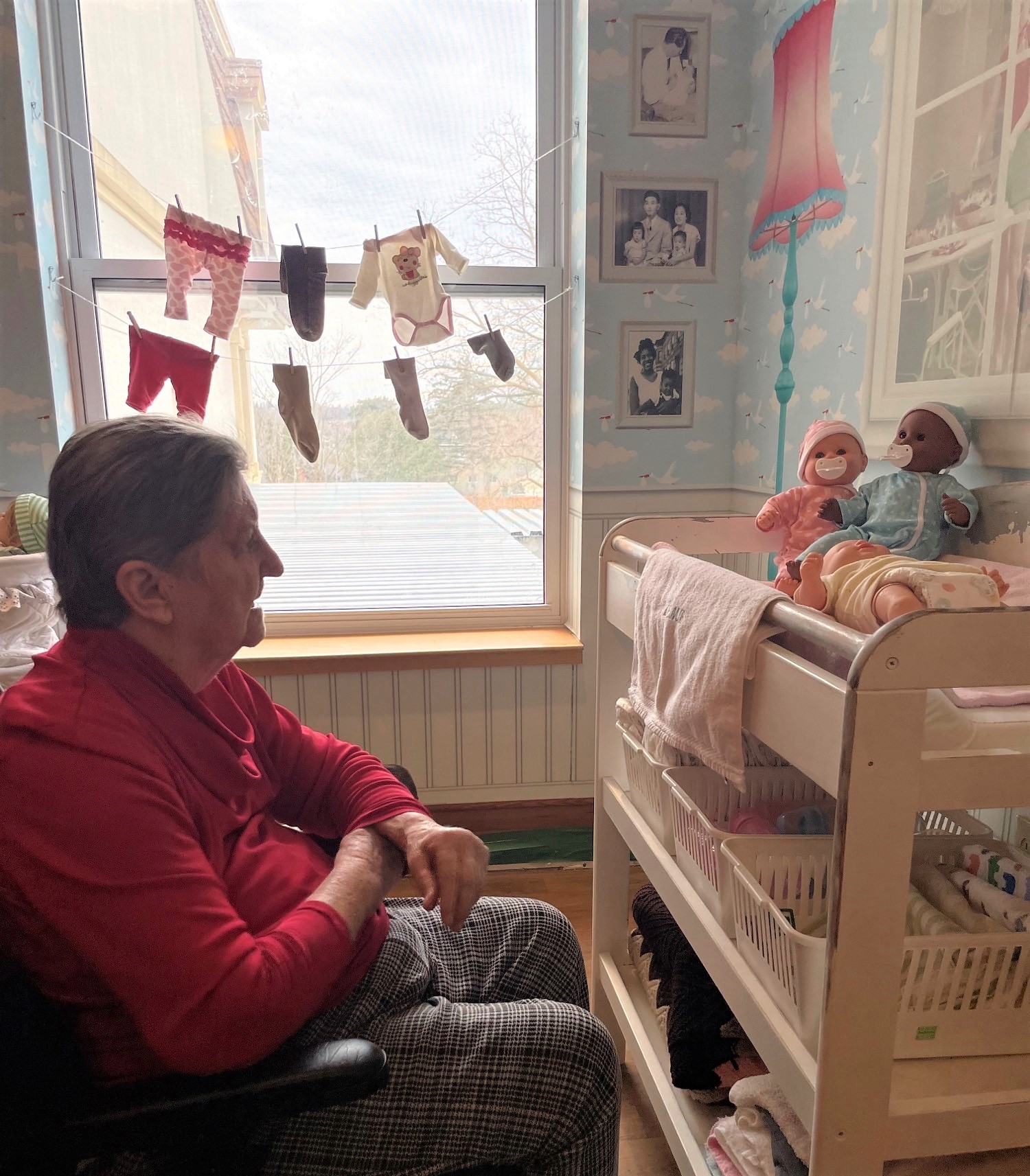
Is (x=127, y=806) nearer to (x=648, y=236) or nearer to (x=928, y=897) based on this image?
(x=928, y=897)

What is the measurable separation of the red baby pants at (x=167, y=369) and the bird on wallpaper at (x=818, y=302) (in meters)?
1.45

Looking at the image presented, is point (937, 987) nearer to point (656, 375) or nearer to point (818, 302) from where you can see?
point (818, 302)

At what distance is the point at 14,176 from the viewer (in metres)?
2.01

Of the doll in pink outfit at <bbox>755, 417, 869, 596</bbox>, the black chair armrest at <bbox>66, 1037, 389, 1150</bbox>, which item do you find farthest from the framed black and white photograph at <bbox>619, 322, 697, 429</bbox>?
the black chair armrest at <bbox>66, 1037, 389, 1150</bbox>

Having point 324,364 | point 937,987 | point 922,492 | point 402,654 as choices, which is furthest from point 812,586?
point 324,364

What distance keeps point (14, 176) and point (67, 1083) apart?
207cm

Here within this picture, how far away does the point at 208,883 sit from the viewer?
2.57ft

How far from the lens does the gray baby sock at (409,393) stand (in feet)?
7.36

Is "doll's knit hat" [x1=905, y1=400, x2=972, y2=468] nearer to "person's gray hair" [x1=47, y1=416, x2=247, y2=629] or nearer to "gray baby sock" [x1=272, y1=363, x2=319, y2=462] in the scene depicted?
"person's gray hair" [x1=47, y1=416, x2=247, y2=629]

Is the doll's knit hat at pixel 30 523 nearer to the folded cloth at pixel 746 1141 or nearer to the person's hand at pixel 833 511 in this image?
the person's hand at pixel 833 511

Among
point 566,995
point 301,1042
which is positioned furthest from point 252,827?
point 566,995

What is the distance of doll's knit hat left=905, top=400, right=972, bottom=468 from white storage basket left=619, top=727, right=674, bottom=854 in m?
0.63

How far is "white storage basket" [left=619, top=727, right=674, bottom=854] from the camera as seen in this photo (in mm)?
1283

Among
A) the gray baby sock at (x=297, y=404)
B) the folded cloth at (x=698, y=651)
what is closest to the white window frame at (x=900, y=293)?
the folded cloth at (x=698, y=651)
